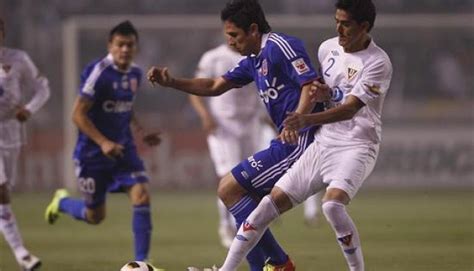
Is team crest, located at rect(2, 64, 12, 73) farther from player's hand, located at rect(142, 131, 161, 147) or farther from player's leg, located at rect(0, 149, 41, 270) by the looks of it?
player's hand, located at rect(142, 131, 161, 147)

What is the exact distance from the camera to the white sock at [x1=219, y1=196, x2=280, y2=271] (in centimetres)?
924

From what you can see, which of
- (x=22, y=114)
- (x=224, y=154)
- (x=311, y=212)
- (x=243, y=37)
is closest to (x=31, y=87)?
(x=22, y=114)

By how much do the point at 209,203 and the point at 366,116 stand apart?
1092 centimetres

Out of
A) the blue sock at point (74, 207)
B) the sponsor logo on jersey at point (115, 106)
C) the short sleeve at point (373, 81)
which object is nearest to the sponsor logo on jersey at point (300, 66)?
the short sleeve at point (373, 81)

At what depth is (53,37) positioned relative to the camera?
2497 centimetres

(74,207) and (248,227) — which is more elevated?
(248,227)

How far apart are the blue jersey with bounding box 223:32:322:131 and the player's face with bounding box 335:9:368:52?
0.29 metres

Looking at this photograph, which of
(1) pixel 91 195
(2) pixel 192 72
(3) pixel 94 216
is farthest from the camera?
(2) pixel 192 72

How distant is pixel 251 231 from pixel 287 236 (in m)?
5.47

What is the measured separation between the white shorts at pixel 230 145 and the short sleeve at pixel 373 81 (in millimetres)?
5186

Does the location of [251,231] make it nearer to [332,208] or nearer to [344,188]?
[332,208]

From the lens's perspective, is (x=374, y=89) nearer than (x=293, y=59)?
Yes

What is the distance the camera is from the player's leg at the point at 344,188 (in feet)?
30.0

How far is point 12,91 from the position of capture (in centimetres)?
1175
